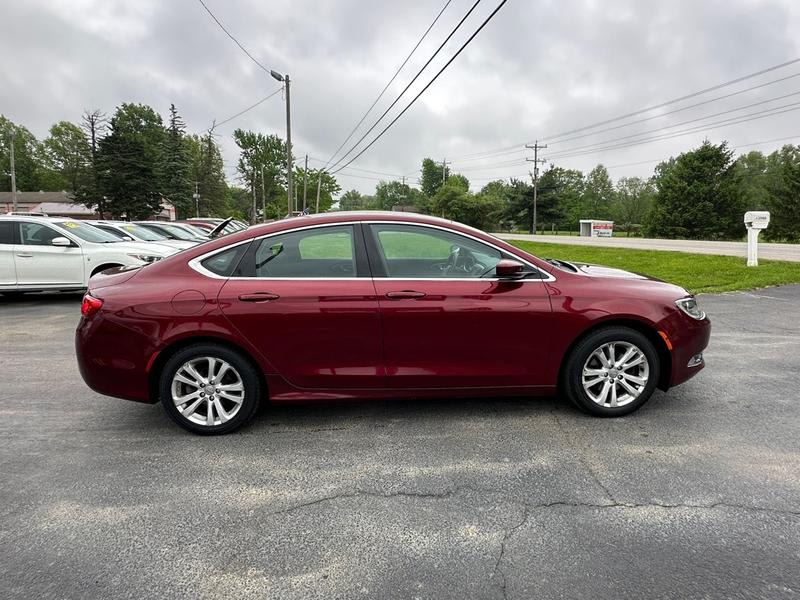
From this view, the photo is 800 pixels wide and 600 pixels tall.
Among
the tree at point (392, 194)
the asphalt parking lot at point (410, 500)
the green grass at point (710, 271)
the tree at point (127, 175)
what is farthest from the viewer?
the tree at point (392, 194)

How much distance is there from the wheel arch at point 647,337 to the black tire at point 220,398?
2.24 metres

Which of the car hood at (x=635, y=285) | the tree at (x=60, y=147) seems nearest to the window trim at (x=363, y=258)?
the car hood at (x=635, y=285)

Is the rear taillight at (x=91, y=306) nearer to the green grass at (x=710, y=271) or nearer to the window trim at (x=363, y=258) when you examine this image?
the window trim at (x=363, y=258)

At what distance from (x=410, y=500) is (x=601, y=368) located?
184 cm

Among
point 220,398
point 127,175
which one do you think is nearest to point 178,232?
point 220,398

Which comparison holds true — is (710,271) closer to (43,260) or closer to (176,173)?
(43,260)

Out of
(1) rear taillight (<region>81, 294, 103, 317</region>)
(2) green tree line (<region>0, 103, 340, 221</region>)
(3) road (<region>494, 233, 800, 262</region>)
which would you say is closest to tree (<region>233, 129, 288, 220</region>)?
(2) green tree line (<region>0, 103, 340, 221</region>)

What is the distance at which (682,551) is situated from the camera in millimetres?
2238

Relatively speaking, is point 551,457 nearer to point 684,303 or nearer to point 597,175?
point 684,303

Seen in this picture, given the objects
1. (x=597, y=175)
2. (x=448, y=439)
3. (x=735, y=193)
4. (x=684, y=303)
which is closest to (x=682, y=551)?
(x=448, y=439)

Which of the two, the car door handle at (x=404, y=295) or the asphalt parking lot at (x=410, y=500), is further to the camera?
the car door handle at (x=404, y=295)

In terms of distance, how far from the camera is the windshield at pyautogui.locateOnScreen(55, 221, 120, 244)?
9.11 metres

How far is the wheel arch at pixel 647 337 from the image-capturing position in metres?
3.57

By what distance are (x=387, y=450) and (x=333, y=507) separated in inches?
27.2
